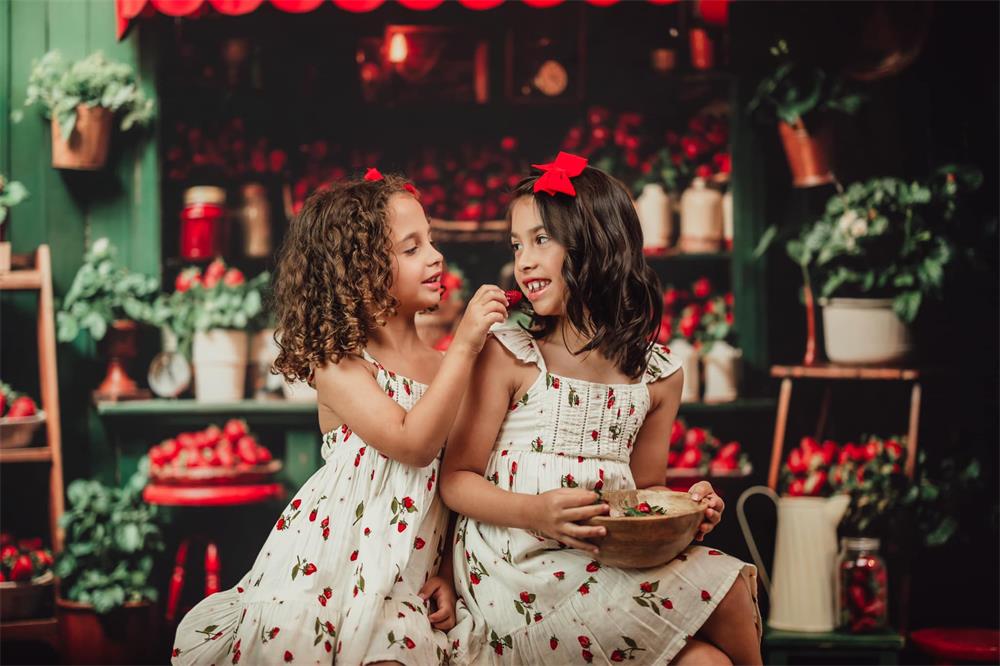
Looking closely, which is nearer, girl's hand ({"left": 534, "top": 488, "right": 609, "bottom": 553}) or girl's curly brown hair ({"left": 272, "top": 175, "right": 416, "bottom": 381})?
girl's hand ({"left": 534, "top": 488, "right": 609, "bottom": 553})

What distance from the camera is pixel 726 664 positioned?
1778mm

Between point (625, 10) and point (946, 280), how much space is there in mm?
1562

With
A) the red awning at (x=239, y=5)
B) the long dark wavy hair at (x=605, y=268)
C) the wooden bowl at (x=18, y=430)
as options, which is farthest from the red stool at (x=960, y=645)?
the wooden bowl at (x=18, y=430)

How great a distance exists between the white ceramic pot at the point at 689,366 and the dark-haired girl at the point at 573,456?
1.83m

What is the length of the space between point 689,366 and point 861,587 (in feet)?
3.21

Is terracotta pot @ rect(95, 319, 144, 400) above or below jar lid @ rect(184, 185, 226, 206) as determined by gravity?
below

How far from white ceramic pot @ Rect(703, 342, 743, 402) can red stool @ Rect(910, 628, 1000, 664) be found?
1.03m

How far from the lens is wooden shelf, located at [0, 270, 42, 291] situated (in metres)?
3.80

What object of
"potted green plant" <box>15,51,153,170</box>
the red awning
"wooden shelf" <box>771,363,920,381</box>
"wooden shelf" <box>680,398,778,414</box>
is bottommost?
"wooden shelf" <box>680,398,778,414</box>

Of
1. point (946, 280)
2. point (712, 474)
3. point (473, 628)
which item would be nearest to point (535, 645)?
point (473, 628)

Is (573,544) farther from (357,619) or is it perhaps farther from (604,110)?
(604,110)

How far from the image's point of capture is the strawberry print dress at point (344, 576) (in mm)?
1826

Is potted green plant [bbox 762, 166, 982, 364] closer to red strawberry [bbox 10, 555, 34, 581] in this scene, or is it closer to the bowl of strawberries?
the bowl of strawberries

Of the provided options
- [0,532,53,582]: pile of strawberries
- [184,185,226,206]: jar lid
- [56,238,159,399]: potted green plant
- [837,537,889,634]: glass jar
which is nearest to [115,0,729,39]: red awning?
[184,185,226,206]: jar lid
